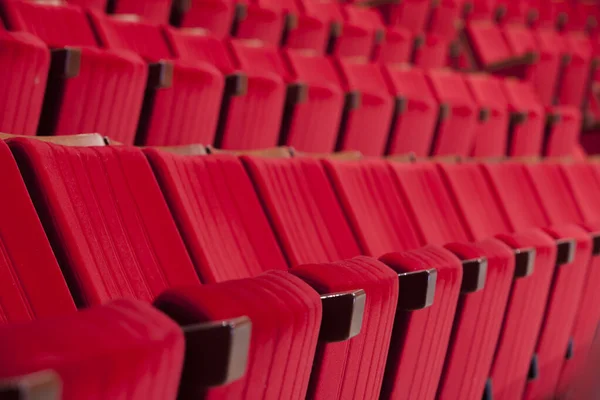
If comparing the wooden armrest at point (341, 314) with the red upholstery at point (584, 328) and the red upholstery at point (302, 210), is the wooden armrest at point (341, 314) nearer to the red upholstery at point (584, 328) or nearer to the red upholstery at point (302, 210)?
the red upholstery at point (302, 210)

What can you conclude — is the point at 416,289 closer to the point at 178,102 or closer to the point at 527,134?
the point at 178,102

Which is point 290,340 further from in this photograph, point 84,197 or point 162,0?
point 162,0

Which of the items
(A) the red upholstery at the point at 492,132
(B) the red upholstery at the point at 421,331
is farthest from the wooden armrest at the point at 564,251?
(A) the red upholstery at the point at 492,132

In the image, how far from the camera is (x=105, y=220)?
26 centimetres

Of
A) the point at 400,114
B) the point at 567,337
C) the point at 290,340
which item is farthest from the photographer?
the point at 400,114

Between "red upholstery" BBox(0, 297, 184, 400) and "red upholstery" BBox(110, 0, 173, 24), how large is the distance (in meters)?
0.52

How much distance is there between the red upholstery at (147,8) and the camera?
24.3 inches

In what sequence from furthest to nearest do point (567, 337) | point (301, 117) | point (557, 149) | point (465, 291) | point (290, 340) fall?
1. point (557, 149)
2. point (301, 117)
3. point (567, 337)
4. point (465, 291)
5. point (290, 340)

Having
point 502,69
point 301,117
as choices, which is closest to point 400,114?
point 301,117

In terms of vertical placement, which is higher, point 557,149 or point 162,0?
point 162,0

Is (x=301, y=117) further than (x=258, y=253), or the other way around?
(x=301, y=117)

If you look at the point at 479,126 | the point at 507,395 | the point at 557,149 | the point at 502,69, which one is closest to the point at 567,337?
the point at 507,395

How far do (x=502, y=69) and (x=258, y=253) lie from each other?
85 centimetres

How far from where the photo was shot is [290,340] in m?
0.18
